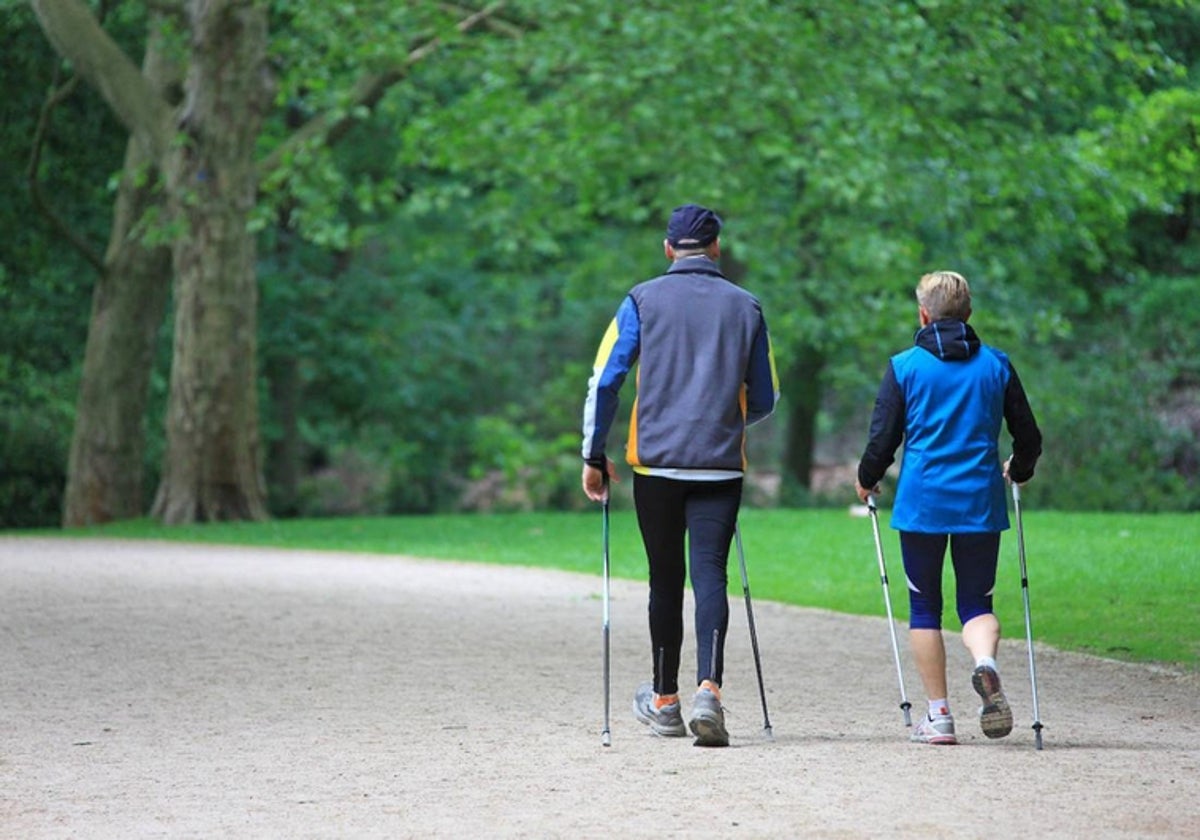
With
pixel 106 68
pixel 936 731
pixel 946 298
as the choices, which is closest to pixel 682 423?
pixel 946 298

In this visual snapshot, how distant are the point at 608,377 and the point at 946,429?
1290mm

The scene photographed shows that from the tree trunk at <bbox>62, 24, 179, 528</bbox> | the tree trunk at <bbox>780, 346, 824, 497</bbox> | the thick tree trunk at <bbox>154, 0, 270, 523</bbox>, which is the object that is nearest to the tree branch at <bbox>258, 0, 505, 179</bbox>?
the thick tree trunk at <bbox>154, 0, 270, 523</bbox>

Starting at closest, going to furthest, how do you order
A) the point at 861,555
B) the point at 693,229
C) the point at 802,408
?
the point at 693,229 → the point at 861,555 → the point at 802,408

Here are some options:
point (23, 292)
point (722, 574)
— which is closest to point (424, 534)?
point (23, 292)

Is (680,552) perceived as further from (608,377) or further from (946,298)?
(946,298)

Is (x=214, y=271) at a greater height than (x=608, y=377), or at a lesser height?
greater

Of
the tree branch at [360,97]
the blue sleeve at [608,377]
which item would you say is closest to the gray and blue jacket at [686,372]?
the blue sleeve at [608,377]

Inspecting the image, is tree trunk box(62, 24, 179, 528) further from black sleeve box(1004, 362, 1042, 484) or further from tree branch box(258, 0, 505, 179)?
black sleeve box(1004, 362, 1042, 484)

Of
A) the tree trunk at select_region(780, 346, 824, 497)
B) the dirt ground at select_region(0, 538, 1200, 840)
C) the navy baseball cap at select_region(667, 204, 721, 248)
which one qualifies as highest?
the tree trunk at select_region(780, 346, 824, 497)

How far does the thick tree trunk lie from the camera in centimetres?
2466

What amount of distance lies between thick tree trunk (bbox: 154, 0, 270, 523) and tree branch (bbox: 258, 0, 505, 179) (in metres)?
0.53

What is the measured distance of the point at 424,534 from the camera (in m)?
22.8

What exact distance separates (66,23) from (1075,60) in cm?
1174

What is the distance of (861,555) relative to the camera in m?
18.1
